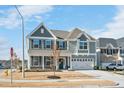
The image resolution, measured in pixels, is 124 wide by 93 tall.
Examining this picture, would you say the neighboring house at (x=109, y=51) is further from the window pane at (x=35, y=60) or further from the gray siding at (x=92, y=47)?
the window pane at (x=35, y=60)

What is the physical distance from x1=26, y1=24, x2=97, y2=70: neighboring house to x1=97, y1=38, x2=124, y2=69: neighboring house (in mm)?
4727

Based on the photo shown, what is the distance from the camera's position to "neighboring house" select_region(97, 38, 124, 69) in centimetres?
5400

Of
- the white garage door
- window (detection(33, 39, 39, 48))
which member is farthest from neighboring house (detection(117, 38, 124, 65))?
window (detection(33, 39, 39, 48))

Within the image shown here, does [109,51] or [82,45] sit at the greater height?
[82,45]

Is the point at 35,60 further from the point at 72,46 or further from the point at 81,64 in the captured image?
the point at 81,64

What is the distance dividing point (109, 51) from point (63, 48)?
1079 cm

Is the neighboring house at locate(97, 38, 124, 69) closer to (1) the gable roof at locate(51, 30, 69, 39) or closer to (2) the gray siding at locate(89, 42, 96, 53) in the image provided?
(2) the gray siding at locate(89, 42, 96, 53)

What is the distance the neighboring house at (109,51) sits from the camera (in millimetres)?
54000

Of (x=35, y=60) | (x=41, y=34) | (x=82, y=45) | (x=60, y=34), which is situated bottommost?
(x=35, y=60)

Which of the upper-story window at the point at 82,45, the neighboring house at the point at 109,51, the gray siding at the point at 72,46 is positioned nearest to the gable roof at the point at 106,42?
the neighboring house at the point at 109,51

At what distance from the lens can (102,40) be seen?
56344 mm

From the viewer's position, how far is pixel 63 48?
158ft

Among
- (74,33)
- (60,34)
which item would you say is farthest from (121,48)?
(60,34)

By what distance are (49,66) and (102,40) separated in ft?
44.6
